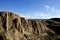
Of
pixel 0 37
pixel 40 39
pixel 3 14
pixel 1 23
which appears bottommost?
pixel 40 39

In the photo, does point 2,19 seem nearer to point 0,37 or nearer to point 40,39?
point 0,37

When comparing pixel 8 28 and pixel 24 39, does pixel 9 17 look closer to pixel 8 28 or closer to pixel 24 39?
pixel 8 28

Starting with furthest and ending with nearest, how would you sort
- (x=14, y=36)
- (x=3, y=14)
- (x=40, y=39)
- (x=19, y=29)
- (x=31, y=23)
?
1. (x=31, y=23)
2. (x=40, y=39)
3. (x=19, y=29)
4. (x=3, y=14)
5. (x=14, y=36)

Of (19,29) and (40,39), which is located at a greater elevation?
(19,29)

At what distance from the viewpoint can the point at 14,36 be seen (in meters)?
37.2

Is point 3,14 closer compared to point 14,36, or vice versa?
point 14,36

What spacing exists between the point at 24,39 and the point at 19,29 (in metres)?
3.76

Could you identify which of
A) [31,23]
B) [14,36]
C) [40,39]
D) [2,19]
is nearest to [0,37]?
[14,36]

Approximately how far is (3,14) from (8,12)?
2046 millimetres

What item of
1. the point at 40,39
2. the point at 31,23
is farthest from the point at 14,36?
the point at 31,23


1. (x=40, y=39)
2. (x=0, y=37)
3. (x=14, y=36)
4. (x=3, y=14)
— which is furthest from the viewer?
(x=40, y=39)

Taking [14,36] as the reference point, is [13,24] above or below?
above

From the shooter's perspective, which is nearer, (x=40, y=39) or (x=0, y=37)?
(x=0, y=37)

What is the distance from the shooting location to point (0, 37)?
103 feet
